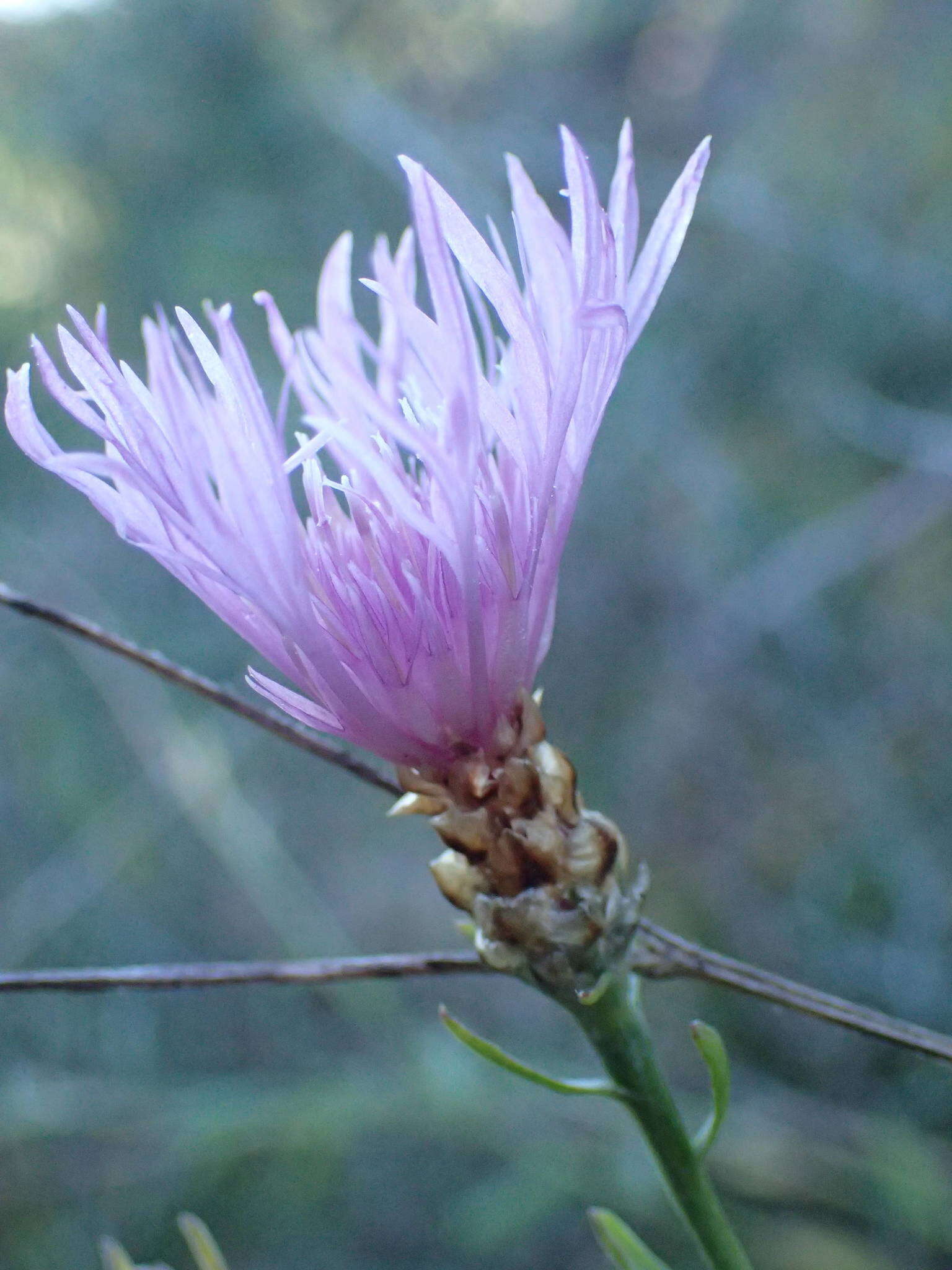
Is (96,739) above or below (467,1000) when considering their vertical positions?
above

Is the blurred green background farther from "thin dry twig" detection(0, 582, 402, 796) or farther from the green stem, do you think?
"thin dry twig" detection(0, 582, 402, 796)

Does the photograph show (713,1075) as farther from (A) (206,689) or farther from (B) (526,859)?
(A) (206,689)

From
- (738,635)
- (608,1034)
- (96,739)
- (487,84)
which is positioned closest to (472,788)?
Result: (608,1034)

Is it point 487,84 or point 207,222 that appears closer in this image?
point 207,222

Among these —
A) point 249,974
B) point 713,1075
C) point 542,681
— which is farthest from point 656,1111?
point 542,681

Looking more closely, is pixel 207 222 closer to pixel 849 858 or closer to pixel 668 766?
pixel 668 766

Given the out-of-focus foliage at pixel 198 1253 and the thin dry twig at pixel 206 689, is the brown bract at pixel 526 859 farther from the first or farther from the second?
the out-of-focus foliage at pixel 198 1253

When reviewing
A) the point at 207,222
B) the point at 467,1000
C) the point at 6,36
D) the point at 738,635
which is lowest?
the point at 467,1000
